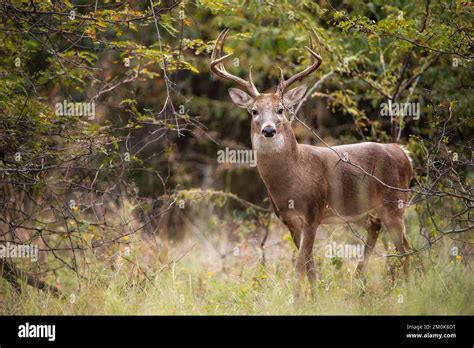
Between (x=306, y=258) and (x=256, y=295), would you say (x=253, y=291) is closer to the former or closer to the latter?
(x=256, y=295)

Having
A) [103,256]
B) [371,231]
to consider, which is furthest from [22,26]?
[371,231]

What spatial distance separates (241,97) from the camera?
27.2ft

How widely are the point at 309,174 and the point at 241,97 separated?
3.86ft

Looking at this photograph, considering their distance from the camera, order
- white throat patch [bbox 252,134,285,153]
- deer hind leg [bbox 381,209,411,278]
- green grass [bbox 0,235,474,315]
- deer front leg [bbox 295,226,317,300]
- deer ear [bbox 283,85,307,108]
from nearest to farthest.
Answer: green grass [bbox 0,235,474,315] → deer front leg [bbox 295,226,317,300] → white throat patch [bbox 252,134,285,153] → deer ear [bbox 283,85,307,108] → deer hind leg [bbox 381,209,411,278]

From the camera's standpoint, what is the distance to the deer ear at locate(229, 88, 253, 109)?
8.20 m

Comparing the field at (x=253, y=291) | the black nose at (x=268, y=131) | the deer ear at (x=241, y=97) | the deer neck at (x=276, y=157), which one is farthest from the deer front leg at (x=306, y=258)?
the deer ear at (x=241, y=97)

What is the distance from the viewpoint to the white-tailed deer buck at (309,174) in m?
7.71

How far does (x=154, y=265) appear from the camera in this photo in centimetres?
820

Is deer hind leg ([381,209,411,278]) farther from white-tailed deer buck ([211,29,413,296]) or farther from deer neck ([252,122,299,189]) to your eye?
deer neck ([252,122,299,189])

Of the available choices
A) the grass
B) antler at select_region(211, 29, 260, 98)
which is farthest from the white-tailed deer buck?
the grass

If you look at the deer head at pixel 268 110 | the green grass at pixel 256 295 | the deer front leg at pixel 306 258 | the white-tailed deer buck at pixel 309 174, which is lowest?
the green grass at pixel 256 295

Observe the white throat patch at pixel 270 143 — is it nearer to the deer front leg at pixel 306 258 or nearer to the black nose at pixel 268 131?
the black nose at pixel 268 131

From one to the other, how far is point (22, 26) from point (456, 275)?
4910 mm
